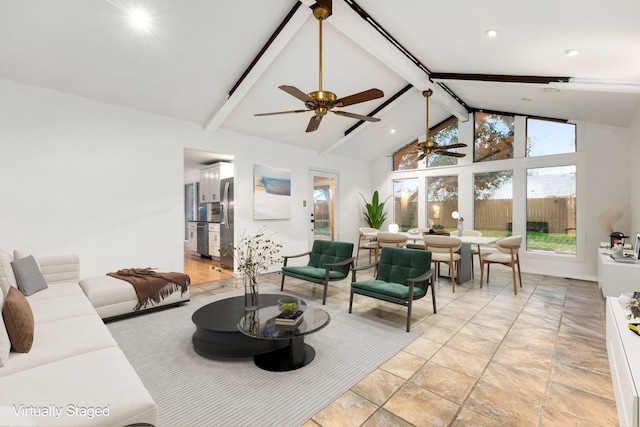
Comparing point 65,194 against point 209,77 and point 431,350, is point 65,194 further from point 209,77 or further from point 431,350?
point 431,350

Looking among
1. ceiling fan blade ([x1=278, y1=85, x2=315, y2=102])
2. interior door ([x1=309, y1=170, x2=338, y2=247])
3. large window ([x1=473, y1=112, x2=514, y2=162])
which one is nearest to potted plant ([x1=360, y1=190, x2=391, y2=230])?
interior door ([x1=309, y1=170, x2=338, y2=247])

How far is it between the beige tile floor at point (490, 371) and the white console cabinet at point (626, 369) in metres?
0.32

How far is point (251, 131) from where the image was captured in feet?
18.2

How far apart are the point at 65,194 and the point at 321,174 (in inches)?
189

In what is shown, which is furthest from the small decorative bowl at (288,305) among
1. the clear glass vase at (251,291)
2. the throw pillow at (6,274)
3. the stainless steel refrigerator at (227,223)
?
the stainless steel refrigerator at (227,223)

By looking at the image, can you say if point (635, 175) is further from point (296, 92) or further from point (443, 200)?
point (296, 92)

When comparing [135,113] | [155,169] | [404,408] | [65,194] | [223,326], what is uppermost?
[135,113]

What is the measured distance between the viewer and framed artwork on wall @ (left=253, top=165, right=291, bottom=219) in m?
5.73

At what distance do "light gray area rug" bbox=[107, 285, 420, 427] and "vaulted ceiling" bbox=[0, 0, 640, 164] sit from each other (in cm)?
298

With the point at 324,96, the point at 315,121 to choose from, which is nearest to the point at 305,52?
the point at 315,121

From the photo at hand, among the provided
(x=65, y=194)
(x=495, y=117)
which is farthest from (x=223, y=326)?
(x=495, y=117)

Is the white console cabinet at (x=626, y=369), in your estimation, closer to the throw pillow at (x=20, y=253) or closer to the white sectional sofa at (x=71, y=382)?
the white sectional sofa at (x=71, y=382)

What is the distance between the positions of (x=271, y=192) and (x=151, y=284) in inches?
115

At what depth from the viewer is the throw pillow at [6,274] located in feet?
7.55
